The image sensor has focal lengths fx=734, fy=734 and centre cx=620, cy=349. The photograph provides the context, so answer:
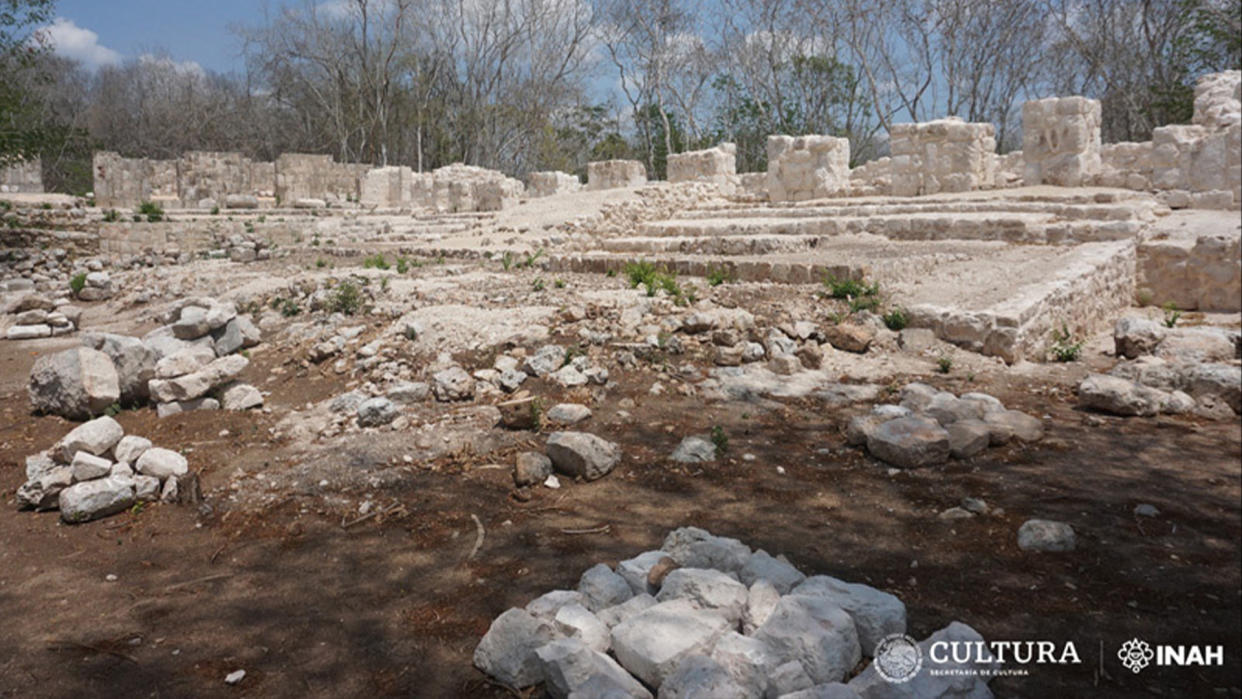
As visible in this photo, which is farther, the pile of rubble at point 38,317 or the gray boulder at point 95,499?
the pile of rubble at point 38,317

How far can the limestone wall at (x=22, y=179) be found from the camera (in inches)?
845

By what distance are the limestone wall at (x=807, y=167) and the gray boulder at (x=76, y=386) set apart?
463 inches

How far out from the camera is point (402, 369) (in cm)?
531

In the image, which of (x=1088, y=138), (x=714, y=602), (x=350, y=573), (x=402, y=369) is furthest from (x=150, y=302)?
(x=1088, y=138)

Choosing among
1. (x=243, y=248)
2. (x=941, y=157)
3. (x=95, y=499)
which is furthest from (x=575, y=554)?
(x=243, y=248)

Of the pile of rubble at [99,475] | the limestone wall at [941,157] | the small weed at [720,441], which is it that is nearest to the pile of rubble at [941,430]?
the small weed at [720,441]

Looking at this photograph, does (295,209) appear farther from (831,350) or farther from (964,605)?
(964,605)

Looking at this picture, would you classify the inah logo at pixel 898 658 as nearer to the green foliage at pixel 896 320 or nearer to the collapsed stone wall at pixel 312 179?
the green foliage at pixel 896 320

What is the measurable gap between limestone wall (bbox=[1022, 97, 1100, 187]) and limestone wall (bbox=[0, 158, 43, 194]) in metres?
25.9

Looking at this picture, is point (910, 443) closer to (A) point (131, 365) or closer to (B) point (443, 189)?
(A) point (131, 365)

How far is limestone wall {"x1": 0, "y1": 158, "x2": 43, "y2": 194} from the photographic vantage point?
21469 mm

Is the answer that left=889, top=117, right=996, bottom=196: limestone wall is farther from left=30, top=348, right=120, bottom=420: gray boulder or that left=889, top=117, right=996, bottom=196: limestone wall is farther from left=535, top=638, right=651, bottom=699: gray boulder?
left=535, top=638, right=651, bottom=699: gray boulder

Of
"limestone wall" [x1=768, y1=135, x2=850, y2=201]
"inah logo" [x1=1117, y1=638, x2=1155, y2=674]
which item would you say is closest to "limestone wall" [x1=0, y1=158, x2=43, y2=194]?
"limestone wall" [x1=768, y1=135, x2=850, y2=201]

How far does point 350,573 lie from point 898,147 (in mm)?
12982
